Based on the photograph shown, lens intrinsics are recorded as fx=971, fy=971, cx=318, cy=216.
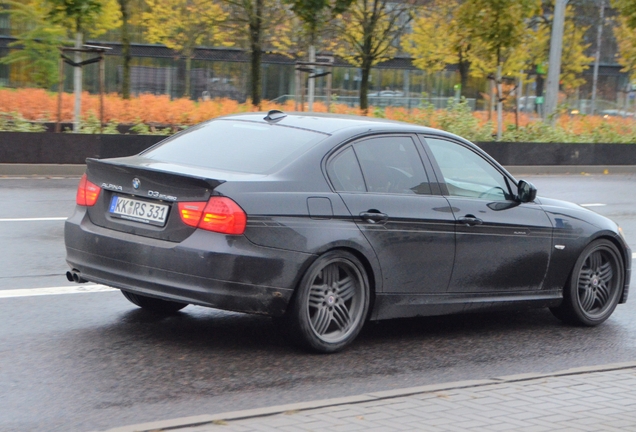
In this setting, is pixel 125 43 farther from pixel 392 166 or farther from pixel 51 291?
pixel 392 166

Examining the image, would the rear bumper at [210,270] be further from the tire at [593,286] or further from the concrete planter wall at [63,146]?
the concrete planter wall at [63,146]

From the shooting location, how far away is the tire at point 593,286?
784 cm

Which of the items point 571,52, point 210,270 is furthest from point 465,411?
point 571,52

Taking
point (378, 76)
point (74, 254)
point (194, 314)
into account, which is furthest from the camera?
point (378, 76)

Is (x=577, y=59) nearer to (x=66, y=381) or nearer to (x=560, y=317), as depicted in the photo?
(x=560, y=317)

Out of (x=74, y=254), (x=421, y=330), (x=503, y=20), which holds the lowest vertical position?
(x=421, y=330)

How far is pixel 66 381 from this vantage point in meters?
5.48

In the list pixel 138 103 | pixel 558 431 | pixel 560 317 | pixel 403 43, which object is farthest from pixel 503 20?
pixel 403 43

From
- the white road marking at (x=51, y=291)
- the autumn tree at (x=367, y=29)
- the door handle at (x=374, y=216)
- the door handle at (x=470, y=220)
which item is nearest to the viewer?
the door handle at (x=374, y=216)

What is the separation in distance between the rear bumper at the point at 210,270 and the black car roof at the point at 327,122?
1.15 m

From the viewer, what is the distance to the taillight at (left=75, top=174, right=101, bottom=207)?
6.57 meters

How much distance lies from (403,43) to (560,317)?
155 feet

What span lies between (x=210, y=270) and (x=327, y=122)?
1631mm

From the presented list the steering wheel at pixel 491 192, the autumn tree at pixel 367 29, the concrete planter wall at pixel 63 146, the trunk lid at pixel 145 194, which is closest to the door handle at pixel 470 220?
the steering wheel at pixel 491 192
